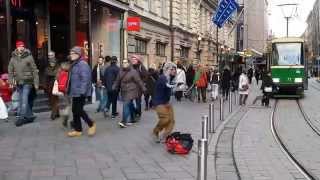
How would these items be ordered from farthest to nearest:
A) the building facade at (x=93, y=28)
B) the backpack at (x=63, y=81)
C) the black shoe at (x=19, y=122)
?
the building facade at (x=93, y=28) < the black shoe at (x=19, y=122) < the backpack at (x=63, y=81)

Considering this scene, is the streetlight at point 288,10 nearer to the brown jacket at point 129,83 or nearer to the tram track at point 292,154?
the tram track at point 292,154

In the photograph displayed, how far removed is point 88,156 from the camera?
32.7 feet

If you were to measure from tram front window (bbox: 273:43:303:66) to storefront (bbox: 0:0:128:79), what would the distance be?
1002 centimetres

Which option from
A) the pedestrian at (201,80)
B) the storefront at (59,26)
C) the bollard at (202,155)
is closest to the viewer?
the bollard at (202,155)

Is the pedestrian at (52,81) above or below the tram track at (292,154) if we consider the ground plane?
above

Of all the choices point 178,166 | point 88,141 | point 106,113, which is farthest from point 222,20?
point 178,166

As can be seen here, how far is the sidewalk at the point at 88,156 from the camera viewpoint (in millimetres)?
8539

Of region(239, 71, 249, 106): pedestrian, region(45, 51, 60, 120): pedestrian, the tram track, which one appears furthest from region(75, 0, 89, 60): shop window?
the tram track

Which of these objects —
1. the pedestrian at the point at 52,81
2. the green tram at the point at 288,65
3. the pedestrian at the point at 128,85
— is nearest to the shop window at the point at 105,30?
the pedestrian at the point at 52,81

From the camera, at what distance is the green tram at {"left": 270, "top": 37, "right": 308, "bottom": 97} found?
3105 centimetres

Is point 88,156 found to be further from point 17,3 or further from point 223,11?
point 223,11

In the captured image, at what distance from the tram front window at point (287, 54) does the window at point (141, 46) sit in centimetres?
694

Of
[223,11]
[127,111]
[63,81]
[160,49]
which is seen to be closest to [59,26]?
[127,111]

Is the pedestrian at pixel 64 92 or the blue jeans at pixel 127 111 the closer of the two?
the pedestrian at pixel 64 92
